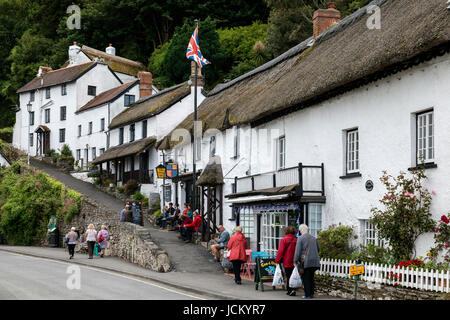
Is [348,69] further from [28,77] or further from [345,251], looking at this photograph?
[28,77]

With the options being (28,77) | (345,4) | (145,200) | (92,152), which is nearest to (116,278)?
(145,200)

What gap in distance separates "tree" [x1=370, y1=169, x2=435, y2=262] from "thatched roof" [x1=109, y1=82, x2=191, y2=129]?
28.2 meters

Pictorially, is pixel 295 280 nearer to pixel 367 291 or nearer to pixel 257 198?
pixel 367 291

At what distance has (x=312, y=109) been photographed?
2156cm

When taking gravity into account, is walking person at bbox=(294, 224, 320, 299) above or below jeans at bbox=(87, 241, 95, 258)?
above

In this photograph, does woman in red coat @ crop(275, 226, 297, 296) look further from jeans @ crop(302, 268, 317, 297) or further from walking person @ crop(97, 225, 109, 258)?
walking person @ crop(97, 225, 109, 258)

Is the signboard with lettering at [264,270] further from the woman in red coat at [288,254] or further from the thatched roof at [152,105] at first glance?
the thatched roof at [152,105]

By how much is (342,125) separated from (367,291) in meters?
5.84

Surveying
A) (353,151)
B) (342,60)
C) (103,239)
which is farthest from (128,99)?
(353,151)

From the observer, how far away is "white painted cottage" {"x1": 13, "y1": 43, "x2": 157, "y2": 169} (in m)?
55.0

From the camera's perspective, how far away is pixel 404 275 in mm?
15141

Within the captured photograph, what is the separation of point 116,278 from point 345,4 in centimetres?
3173

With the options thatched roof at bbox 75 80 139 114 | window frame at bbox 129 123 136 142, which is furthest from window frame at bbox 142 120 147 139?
thatched roof at bbox 75 80 139 114

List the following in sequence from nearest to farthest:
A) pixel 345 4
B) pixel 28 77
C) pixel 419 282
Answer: pixel 419 282 < pixel 345 4 < pixel 28 77
